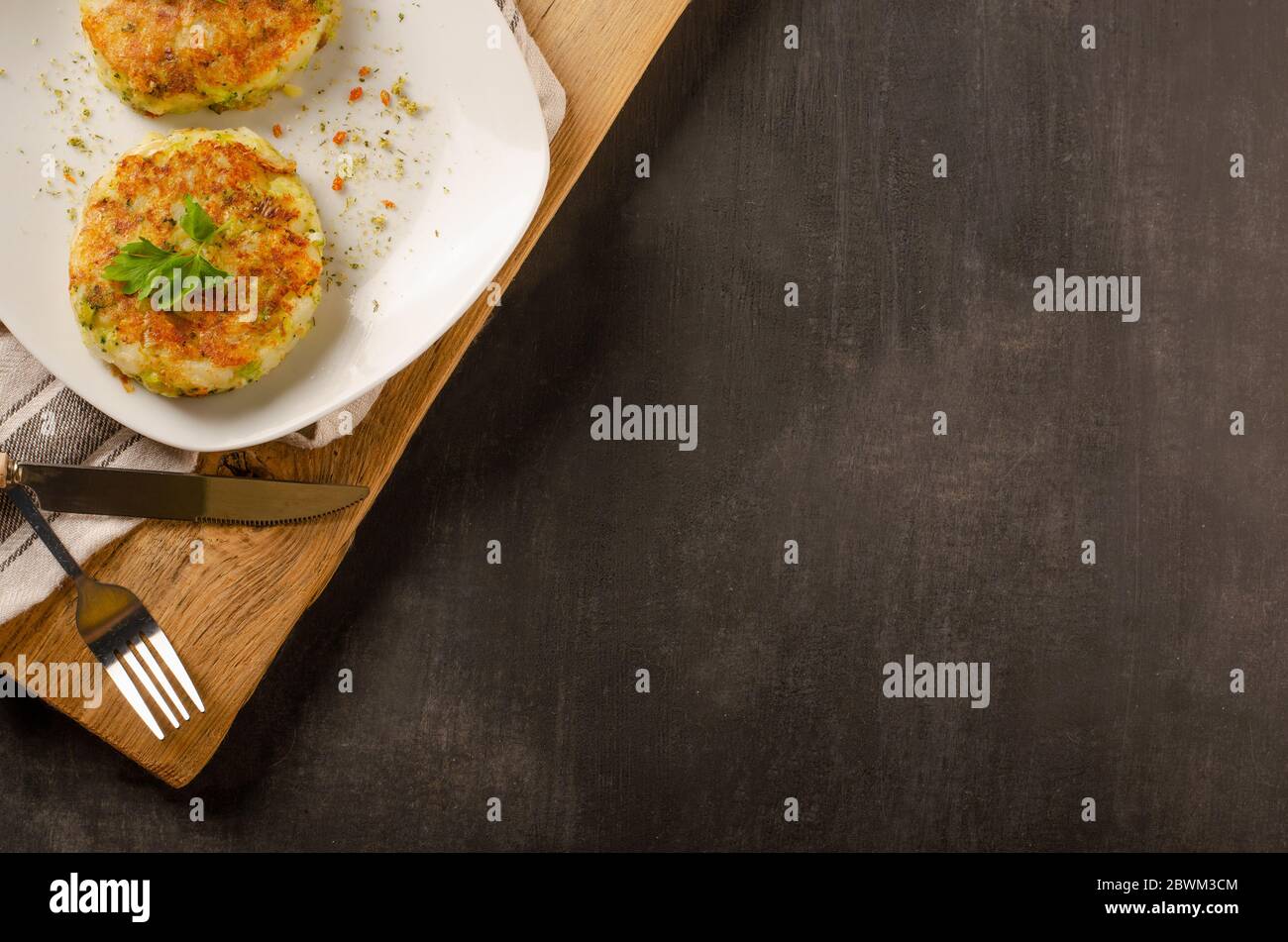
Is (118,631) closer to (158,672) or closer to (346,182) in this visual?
(158,672)

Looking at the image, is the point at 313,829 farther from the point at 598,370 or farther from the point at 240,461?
the point at 598,370

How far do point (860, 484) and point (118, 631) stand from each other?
1495 millimetres

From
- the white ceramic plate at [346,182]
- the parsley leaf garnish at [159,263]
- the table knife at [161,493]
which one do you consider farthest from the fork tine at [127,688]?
the parsley leaf garnish at [159,263]

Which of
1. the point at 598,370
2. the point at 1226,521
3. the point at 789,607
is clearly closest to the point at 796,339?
the point at 598,370

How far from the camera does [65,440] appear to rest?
5.57 ft

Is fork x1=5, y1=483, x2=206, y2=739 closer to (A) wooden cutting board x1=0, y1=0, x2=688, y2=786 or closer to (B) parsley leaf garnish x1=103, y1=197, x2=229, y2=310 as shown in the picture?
(A) wooden cutting board x1=0, y1=0, x2=688, y2=786

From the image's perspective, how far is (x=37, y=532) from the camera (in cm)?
164

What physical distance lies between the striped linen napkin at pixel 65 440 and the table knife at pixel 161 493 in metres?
0.03

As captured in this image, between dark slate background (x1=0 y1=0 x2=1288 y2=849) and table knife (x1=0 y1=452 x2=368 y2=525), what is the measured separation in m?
0.34

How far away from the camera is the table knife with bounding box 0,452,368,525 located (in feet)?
5.42

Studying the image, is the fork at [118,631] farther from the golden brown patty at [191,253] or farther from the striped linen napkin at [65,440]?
the golden brown patty at [191,253]

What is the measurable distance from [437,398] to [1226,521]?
178 centimetres

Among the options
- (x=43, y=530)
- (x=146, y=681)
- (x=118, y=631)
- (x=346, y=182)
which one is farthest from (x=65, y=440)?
(x=346, y=182)

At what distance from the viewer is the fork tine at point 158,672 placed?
5.51ft
